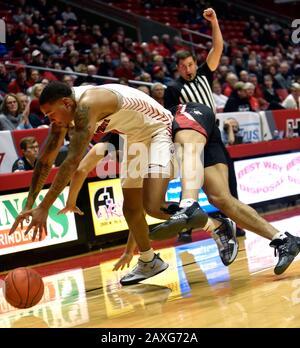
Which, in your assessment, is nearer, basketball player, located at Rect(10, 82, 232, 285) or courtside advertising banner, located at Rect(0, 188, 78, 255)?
basketball player, located at Rect(10, 82, 232, 285)

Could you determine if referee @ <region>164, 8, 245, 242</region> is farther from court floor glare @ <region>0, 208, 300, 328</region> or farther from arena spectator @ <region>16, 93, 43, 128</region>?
arena spectator @ <region>16, 93, 43, 128</region>

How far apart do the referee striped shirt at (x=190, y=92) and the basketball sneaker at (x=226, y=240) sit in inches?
69.2

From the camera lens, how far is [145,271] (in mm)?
7066

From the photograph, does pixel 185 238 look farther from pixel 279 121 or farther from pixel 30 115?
pixel 279 121

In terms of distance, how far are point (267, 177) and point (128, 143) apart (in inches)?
247

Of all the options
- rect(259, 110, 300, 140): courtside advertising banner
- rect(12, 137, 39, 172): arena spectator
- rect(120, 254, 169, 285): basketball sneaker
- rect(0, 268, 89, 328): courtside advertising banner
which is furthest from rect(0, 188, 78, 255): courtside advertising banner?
rect(259, 110, 300, 140): courtside advertising banner

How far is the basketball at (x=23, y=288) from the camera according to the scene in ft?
18.1

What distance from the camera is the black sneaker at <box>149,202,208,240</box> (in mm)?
5789

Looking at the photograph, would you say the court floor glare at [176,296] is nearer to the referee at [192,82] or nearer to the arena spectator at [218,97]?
the referee at [192,82]

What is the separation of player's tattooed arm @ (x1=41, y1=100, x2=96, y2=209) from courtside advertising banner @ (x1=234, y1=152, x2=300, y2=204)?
21.3 feet

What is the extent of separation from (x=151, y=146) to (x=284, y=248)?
147 centimetres

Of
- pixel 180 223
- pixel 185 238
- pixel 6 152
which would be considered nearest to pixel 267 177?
pixel 185 238

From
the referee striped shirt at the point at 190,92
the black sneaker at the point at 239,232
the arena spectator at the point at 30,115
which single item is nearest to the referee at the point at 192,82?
the referee striped shirt at the point at 190,92

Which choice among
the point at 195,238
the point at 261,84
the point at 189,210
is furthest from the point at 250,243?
the point at 261,84
